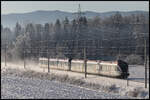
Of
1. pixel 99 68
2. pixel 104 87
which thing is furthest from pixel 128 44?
pixel 104 87

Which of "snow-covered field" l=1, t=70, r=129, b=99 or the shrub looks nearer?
"snow-covered field" l=1, t=70, r=129, b=99

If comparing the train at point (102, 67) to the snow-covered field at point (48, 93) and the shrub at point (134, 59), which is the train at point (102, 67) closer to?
the snow-covered field at point (48, 93)

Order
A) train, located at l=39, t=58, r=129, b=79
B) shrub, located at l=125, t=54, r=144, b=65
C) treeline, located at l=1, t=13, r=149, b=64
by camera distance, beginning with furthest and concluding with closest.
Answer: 1. treeline, located at l=1, t=13, r=149, b=64
2. shrub, located at l=125, t=54, r=144, b=65
3. train, located at l=39, t=58, r=129, b=79

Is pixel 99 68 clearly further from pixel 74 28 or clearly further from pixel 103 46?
pixel 74 28

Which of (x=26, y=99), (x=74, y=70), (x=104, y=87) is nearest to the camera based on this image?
(x=26, y=99)

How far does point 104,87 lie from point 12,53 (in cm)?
3973

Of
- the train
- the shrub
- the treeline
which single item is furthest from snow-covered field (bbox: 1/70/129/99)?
the shrub

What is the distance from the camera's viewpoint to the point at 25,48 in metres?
60.2

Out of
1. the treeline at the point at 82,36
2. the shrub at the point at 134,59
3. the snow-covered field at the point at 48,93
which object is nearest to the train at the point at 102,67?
the snow-covered field at the point at 48,93

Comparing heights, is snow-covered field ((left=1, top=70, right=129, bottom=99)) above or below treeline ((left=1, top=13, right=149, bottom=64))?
below

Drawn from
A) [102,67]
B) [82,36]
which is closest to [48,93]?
[102,67]

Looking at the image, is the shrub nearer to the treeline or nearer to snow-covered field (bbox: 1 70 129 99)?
the treeline

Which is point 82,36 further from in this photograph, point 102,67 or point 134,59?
point 102,67

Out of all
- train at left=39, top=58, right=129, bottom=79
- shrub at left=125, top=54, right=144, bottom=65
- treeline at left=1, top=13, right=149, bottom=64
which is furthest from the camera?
treeline at left=1, top=13, right=149, bottom=64
